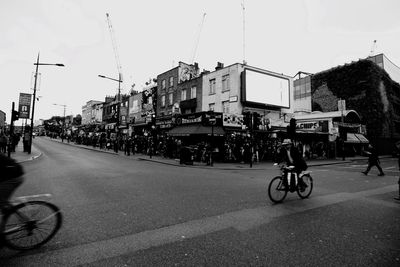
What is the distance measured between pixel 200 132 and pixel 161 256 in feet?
55.4

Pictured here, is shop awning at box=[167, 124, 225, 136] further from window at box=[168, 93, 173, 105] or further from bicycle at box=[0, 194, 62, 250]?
bicycle at box=[0, 194, 62, 250]

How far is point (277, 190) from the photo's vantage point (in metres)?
6.51

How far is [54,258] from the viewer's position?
3.13 meters

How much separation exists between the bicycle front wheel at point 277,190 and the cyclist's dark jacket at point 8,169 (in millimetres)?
5965

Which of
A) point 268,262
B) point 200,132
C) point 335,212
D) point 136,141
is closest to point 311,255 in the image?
point 268,262

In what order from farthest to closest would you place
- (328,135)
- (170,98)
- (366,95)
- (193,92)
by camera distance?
(366,95) < (170,98) < (193,92) < (328,135)

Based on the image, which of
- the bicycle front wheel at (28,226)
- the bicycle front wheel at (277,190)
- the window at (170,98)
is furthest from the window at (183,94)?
the bicycle front wheel at (28,226)

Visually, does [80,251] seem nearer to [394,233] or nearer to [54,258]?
[54,258]

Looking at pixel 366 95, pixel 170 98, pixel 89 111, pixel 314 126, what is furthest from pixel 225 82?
pixel 89 111

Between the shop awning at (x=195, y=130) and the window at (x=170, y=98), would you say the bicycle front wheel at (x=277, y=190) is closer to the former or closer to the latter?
the shop awning at (x=195, y=130)

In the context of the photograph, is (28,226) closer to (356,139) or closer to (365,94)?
(356,139)

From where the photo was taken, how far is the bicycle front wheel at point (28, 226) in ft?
11.4

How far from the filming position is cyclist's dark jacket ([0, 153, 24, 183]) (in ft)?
12.9

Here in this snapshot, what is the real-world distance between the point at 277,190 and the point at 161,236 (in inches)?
155
